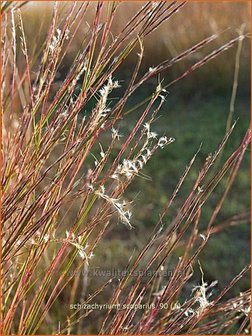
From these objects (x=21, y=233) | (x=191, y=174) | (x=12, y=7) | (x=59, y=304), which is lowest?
(x=191, y=174)

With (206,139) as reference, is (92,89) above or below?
above

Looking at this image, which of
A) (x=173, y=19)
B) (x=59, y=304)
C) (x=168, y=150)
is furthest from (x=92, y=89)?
(x=173, y=19)

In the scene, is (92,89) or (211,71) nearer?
(92,89)

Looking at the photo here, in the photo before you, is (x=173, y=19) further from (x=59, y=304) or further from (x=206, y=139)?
(x=59, y=304)

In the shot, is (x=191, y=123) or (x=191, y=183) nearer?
(x=191, y=183)

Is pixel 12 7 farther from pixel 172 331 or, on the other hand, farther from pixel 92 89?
pixel 172 331

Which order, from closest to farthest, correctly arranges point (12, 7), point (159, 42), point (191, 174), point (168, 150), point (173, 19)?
point (12, 7) → point (191, 174) → point (168, 150) → point (159, 42) → point (173, 19)

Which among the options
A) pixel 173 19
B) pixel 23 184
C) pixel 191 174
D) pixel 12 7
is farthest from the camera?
pixel 173 19
